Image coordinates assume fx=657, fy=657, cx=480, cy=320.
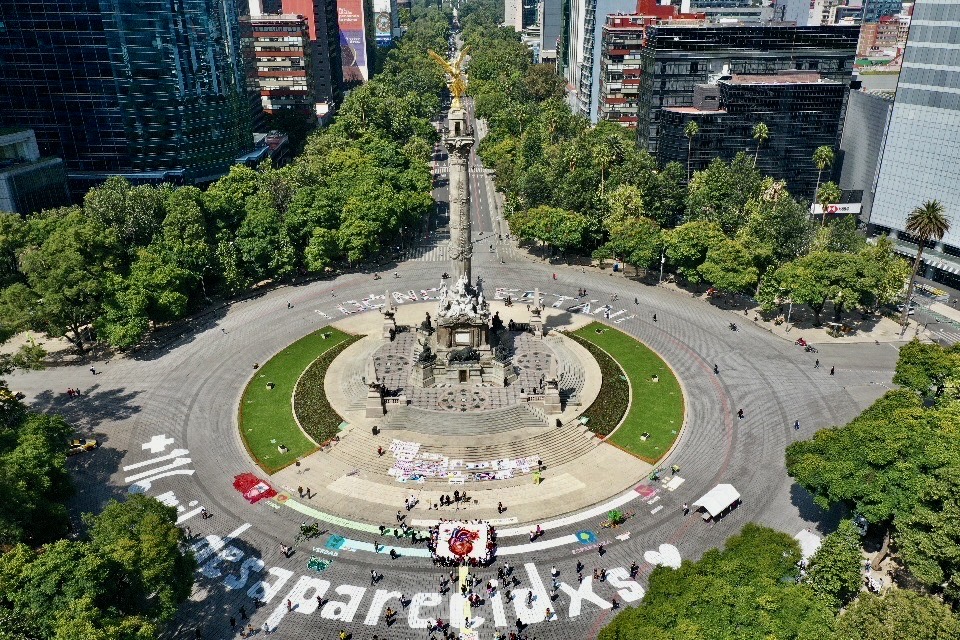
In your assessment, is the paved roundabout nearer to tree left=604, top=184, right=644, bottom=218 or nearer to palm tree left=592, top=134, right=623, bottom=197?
tree left=604, top=184, right=644, bottom=218

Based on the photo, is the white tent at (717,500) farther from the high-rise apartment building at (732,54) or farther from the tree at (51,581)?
the high-rise apartment building at (732,54)

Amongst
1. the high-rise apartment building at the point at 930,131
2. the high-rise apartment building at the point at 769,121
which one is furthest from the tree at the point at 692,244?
the high-rise apartment building at the point at 930,131

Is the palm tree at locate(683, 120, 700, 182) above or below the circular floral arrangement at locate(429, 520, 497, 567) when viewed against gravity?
above

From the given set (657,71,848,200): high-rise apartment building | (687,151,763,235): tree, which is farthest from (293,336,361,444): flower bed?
(657,71,848,200): high-rise apartment building

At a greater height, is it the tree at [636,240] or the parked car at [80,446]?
the tree at [636,240]

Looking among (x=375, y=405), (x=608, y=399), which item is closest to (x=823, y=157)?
(x=608, y=399)

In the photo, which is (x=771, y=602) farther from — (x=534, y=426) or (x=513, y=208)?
(x=513, y=208)
